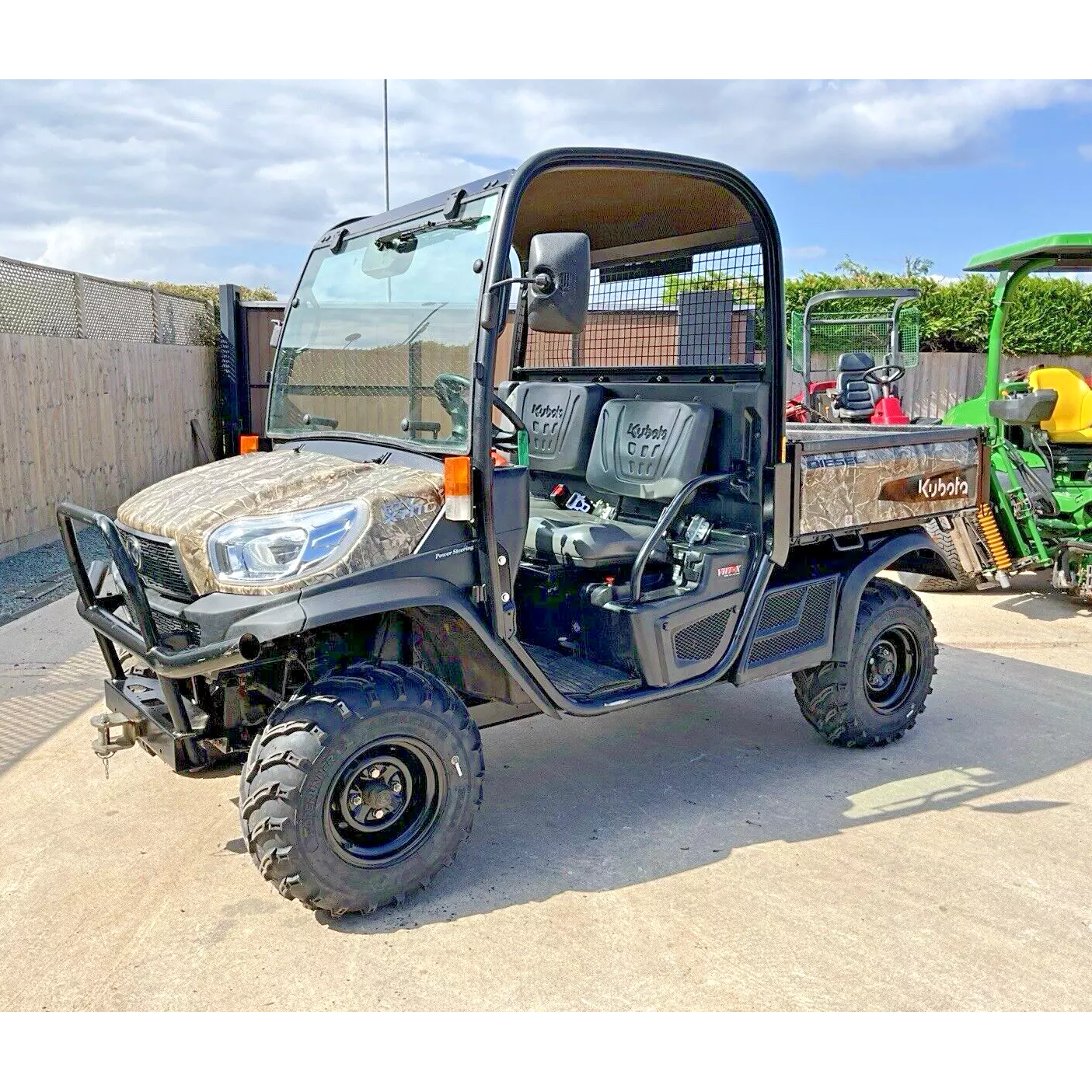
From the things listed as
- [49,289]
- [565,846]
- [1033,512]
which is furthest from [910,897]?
[49,289]

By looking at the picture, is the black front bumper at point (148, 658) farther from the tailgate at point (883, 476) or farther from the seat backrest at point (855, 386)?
the seat backrest at point (855, 386)

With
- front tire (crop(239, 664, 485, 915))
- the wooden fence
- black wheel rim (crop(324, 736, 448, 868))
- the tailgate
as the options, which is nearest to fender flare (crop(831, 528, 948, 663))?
the tailgate

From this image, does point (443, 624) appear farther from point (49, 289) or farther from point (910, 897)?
point (49, 289)

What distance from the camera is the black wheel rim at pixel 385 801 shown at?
3.24m

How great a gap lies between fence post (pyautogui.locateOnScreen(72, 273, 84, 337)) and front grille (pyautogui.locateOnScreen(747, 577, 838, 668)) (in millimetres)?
8048

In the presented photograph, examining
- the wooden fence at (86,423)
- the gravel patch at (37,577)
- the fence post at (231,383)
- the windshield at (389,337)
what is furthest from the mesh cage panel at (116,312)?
the windshield at (389,337)

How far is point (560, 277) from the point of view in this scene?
323cm

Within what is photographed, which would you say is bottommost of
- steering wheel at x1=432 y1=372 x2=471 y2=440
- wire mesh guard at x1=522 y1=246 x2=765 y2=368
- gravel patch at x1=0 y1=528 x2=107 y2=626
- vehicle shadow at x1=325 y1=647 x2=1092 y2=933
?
vehicle shadow at x1=325 y1=647 x2=1092 y2=933

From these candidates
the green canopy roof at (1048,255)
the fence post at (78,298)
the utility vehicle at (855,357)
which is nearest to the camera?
the green canopy roof at (1048,255)

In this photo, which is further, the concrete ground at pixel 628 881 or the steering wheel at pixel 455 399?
the steering wheel at pixel 455 399

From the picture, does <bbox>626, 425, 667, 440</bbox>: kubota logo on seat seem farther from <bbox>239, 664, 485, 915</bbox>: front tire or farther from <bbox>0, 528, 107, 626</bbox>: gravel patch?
<bbox>0, 528, 107, 626</bbox>: gravel patch

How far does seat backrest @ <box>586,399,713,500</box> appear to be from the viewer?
4.25m

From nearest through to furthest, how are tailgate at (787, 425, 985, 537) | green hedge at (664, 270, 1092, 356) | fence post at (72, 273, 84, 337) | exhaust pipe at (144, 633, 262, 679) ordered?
exhaust pipe at (144, 633, 262, 679), tailgate at (787, 425, 985, 537), fence post at (72, 273, 84, 337), green hedge at (664, 270, 1092, 356)

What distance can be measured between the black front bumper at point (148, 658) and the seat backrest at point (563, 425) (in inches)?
77.4
